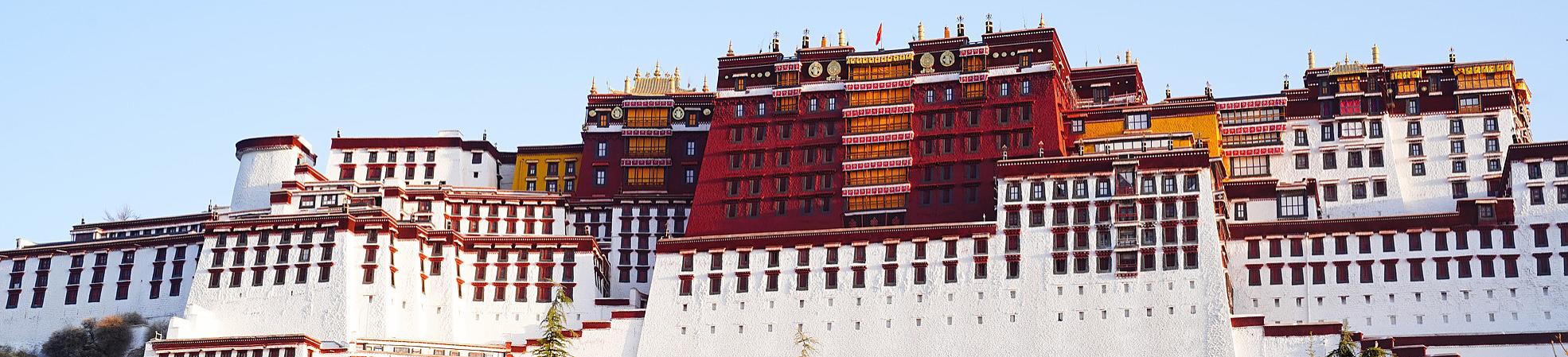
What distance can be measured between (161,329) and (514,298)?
2271 centimetres

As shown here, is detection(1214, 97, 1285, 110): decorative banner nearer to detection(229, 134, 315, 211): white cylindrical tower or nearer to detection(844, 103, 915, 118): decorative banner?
detection(844, 103, 915, 118): decorative banner

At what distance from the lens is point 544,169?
138875mm

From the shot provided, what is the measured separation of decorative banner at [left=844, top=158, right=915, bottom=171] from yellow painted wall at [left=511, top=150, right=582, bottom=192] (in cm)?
2480

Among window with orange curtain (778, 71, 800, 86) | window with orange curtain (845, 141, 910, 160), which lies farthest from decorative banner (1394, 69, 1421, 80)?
window with orange curtain (778, 71, 800, 86)

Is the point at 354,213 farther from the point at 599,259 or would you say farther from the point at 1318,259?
the point at 1318,259

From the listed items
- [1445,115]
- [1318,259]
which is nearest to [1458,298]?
[1318,259]

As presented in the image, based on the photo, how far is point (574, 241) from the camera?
12369cm

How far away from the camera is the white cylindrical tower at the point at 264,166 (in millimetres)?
136750

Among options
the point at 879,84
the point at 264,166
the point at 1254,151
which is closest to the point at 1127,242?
the point at 1254,151

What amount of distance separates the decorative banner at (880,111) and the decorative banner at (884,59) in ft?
11.9

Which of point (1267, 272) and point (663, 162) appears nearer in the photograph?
point (1267, 272)

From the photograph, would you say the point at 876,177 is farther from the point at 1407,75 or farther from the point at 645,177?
the point at 1407,75

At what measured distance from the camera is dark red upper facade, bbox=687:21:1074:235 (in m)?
120

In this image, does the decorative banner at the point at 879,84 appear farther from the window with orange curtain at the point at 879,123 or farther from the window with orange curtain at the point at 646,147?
the window with orange curtain at the point at 646,147
